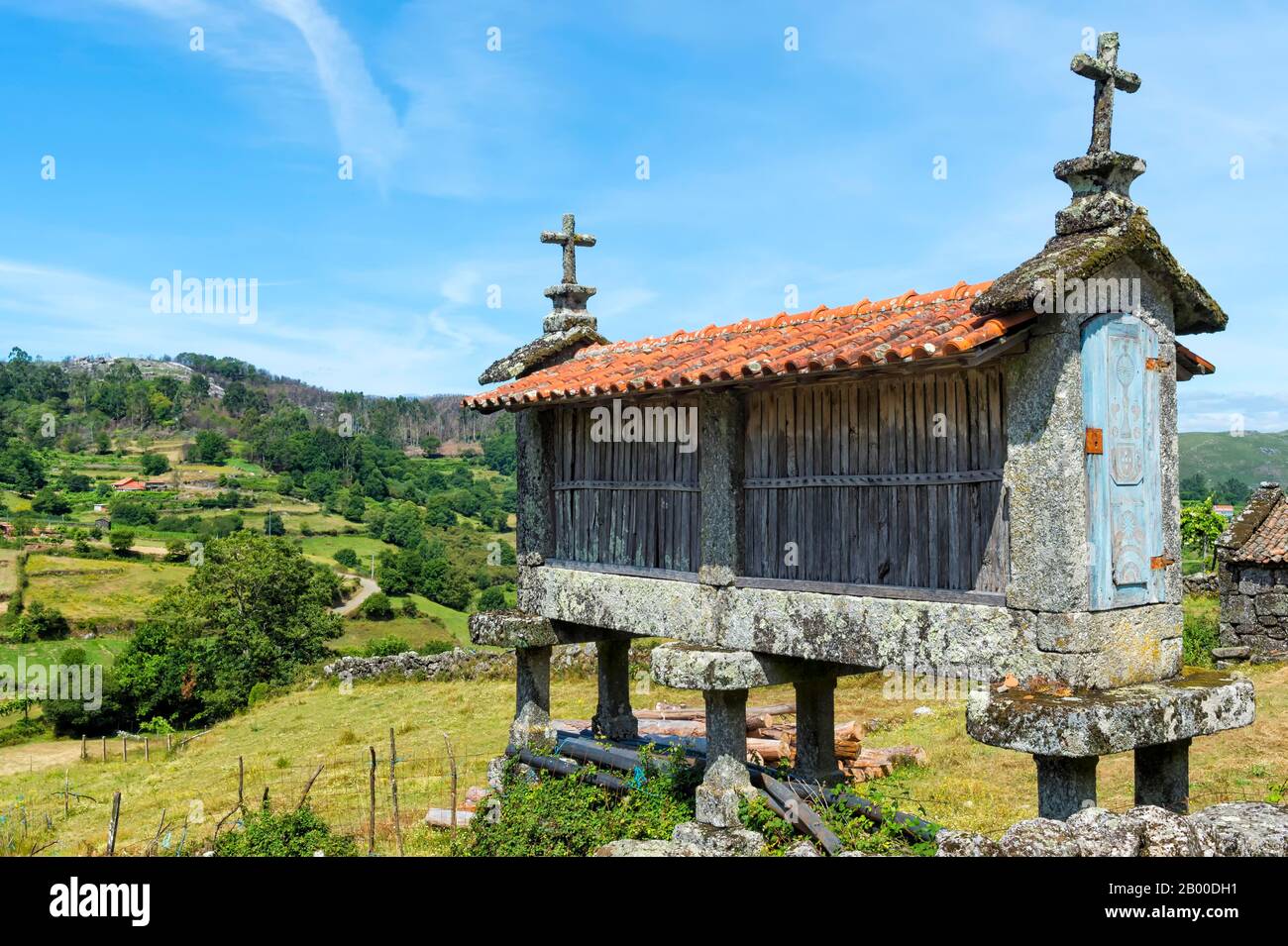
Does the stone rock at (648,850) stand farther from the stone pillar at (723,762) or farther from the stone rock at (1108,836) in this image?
the stone rock at (1108,836)

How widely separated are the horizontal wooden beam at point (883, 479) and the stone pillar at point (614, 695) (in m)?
3.99

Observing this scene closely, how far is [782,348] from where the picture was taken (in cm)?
735

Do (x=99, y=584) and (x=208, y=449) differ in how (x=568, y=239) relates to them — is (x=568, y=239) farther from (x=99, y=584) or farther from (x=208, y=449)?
(x=208, y=449)

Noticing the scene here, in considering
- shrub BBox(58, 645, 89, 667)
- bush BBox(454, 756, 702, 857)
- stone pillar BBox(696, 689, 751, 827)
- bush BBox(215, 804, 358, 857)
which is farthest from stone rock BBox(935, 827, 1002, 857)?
shrub BBox(58, 645, 89, 667)

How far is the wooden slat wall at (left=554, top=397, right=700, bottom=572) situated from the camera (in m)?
8.34

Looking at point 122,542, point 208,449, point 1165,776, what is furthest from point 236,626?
point 208,449

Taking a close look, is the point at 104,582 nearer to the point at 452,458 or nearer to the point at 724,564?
the point at 724,564

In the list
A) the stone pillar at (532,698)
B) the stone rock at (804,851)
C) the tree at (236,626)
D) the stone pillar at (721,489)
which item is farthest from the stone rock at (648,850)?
the tree at (236,626)

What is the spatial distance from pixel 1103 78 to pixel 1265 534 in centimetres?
1547

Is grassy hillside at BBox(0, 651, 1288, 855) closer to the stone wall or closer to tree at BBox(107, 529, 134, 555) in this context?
the stone wall

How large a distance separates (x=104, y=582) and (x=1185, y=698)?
62.7m

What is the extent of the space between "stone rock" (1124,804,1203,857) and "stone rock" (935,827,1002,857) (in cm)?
59
